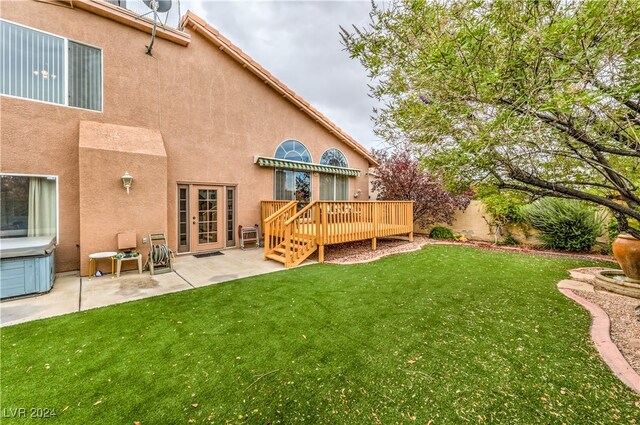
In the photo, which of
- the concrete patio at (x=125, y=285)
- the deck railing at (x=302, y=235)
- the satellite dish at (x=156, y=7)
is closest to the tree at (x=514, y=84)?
the deck railing at (x=302, y=235)

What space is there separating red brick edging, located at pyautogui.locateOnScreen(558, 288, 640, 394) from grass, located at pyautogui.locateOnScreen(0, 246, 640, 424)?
0.39 feet

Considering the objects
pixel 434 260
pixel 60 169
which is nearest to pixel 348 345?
pixel 434 260

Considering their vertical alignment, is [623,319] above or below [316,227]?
below

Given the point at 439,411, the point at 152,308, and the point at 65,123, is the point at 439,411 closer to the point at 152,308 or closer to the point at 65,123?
the point at 152,308

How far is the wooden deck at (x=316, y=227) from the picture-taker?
7.75 m

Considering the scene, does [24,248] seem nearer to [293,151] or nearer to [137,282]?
[137,282]

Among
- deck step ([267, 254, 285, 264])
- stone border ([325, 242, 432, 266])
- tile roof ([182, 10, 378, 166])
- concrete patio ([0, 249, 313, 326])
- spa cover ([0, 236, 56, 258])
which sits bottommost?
A: concrete patio ([0, 249, 313, 326])

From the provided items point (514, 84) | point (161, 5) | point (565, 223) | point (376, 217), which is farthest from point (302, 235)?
point (565, 223)

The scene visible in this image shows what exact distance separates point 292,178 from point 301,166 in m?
0.69

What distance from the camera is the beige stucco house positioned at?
6.38 m

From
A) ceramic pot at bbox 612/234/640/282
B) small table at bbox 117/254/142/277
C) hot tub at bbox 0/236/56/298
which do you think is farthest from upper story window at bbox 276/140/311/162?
ceramic pot at bbox 612/234/640/282

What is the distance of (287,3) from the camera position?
29.2ft

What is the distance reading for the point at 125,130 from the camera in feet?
24.9

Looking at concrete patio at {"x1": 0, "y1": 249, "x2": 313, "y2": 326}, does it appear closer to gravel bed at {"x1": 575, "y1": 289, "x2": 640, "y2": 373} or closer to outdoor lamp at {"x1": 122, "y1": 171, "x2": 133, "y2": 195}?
outdoor lamp at {"x1": 122, "y1": 171, "x2": 133, "y2": 195}
